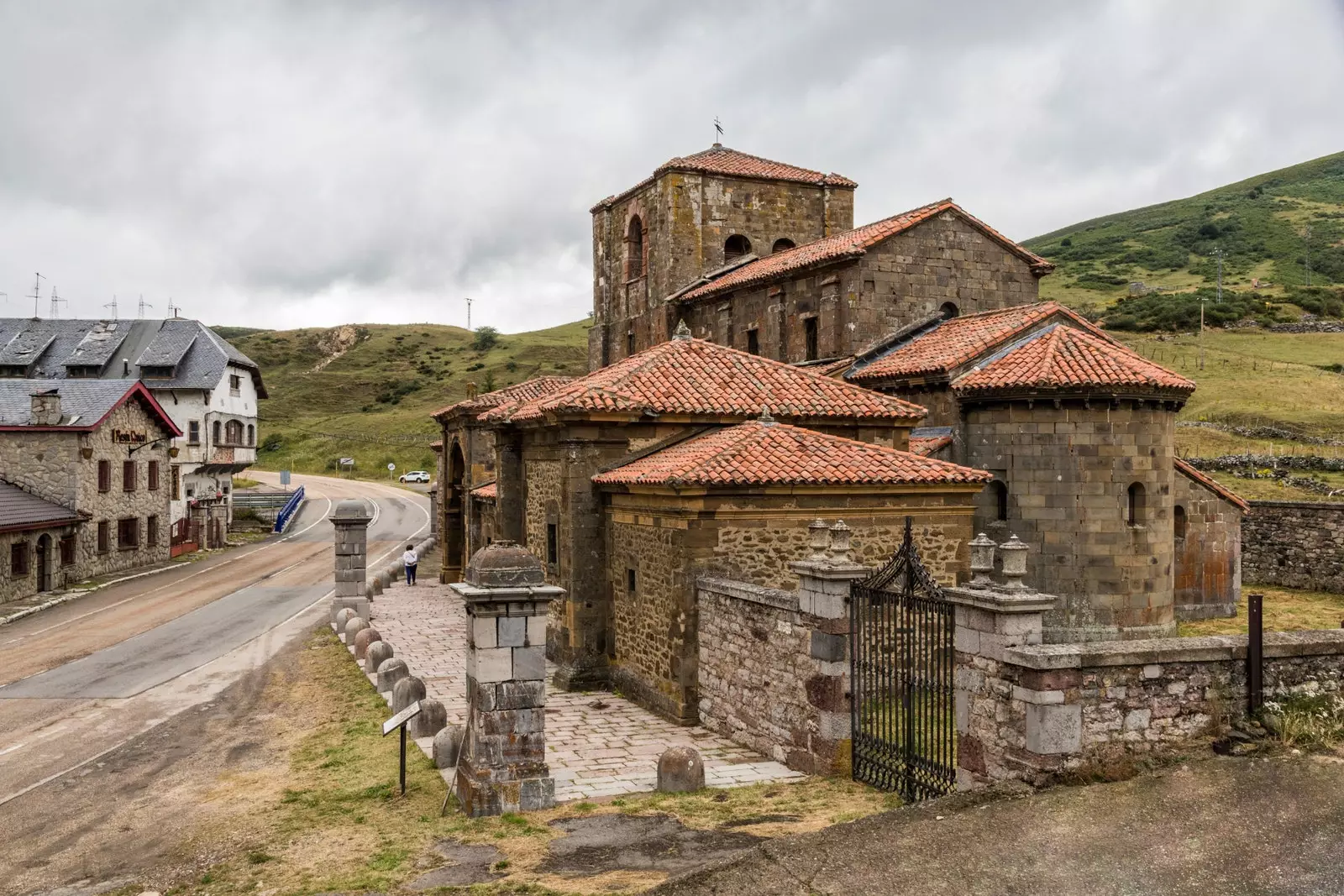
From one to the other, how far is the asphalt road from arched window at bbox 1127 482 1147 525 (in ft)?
55.3

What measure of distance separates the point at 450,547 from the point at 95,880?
23.6 meters

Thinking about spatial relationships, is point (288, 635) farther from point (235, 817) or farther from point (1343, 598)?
point (1343, 598)

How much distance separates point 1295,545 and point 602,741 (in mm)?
23052

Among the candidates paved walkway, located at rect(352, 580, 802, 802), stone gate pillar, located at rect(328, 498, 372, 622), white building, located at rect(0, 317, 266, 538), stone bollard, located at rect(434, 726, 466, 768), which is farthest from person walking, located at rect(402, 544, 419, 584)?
stone bollard, located at rect(434, 726, 466, 768)

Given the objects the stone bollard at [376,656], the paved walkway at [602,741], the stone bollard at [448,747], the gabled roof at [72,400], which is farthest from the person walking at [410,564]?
Result: the stone bollard at [448,747]

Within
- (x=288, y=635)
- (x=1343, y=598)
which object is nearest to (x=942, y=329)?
(x=1343, y=598)

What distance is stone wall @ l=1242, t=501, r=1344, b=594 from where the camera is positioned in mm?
26766

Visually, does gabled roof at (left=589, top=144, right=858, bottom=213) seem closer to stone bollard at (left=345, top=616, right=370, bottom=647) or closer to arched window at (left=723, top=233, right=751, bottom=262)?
arched window at (left=723, top=233, right=751, bottom=262)

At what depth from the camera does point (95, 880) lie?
30.8 feet

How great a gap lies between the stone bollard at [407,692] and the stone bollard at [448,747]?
1.95 m

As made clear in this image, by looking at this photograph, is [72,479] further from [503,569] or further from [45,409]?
[503,569]

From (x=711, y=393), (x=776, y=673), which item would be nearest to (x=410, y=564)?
(x=711, y=393)

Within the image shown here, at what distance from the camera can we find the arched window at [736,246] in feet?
96.9

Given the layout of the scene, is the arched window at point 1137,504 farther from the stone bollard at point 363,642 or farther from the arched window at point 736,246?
the arched window at point 736,246
